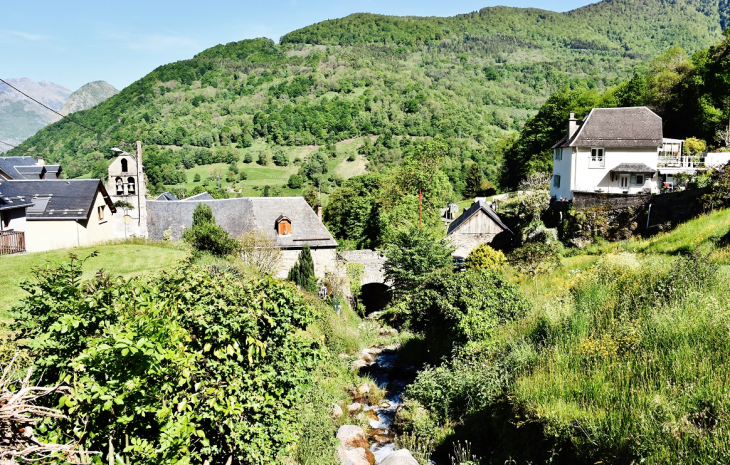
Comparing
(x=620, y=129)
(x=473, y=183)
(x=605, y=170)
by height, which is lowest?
(x=473, y=183)

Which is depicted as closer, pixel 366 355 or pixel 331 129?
pixel 366 355

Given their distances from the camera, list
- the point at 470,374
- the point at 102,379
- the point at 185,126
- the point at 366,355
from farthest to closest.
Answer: the point at 185,126
the point at 366,355
the point at 470,374
the point at 102,379

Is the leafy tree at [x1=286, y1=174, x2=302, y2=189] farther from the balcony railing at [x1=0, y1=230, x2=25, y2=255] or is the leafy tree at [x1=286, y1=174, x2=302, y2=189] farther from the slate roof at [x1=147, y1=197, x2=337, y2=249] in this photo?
the balcony railing at [x1=0, y1=230, x2=25, y2=255]

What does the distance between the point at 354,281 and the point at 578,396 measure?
24.0 metres

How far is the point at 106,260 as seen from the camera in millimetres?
18391

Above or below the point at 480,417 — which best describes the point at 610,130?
above

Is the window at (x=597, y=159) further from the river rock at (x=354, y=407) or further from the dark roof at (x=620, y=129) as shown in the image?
the river rock at (x=354, y=407)

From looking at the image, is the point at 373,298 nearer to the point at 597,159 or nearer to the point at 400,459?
the point at 597,159

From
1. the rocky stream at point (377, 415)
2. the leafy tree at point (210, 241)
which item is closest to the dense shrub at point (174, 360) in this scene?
the rocky stream at point (377, 415)

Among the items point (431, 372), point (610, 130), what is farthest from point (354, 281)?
point (610, 130)

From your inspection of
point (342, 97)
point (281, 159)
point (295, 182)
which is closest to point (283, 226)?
point (295, 182)

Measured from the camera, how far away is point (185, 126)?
115500 mm

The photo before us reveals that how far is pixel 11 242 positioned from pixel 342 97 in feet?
403

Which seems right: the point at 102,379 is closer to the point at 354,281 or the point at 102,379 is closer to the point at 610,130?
the point at 354,281
